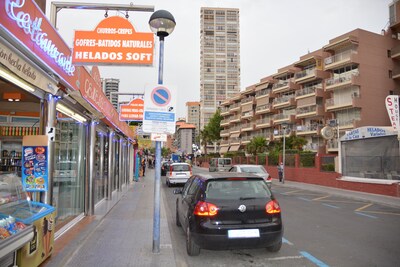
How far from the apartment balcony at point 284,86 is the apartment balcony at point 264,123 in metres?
5.48

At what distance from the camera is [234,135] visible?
73812mm

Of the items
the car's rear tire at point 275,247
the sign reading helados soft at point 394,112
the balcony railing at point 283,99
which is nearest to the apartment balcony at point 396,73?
the balcony railing at point 283,99

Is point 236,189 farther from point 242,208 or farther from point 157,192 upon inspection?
point 157,192

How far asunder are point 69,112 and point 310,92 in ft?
148

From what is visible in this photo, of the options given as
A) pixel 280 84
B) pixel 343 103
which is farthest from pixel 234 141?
pixel 343 103

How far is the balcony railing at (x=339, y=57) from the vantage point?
4112 centimetres

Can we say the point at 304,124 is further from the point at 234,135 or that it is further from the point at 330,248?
the point at 330,248

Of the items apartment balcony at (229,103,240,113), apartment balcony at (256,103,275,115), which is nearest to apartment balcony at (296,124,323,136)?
apartment balcony at (256,103,275,115)

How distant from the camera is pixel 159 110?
6047 millimetres

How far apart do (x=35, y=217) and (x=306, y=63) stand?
50.9 metres

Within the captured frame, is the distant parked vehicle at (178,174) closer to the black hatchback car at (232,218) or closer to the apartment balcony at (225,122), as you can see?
the black hatchback car at (232,218)

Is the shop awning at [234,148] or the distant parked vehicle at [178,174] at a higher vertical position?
the shop awning at [234,148]

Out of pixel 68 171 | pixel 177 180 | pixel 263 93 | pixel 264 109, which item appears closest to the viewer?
pixel 68 171

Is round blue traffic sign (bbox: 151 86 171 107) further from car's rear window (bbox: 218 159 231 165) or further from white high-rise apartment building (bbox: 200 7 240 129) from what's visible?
white high-rise apartment building (bbox: 200 7 240 129)
